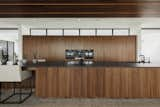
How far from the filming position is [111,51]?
998cm

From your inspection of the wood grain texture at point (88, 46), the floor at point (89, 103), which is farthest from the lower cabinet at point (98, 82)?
the wood grain texture at point (88, 46)

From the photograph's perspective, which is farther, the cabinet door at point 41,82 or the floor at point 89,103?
the cabinet door at point 41,82

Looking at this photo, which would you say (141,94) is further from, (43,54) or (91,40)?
(43,54)

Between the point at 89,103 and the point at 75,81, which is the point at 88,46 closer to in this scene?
the point at 75,81

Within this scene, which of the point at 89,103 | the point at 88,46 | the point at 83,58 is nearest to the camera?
the point at 89,103

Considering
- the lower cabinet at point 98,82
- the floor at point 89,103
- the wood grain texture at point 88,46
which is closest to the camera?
the floor at point 89,103

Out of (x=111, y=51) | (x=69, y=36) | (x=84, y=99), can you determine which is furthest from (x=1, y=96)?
(x=111, y=51)

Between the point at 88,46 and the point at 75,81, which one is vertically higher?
the point at 88,46

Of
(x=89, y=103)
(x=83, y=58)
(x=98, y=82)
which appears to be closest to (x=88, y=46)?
(x=83, y=58)

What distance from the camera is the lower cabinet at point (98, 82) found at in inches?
228

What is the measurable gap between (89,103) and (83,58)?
4.12 meters

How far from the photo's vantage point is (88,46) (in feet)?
32.7

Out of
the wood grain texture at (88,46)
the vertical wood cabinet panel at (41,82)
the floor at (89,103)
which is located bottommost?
the floor at (89,103)

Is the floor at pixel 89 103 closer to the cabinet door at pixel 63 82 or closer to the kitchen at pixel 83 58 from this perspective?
the kitchen at pixel 83 58
